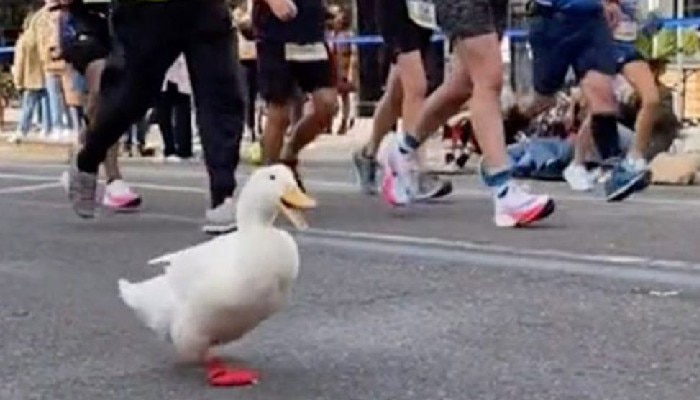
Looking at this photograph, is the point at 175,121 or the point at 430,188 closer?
the point at 430,188

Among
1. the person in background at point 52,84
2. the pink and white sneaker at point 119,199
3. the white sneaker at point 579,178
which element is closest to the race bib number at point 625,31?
the white sneaker at point 579,178

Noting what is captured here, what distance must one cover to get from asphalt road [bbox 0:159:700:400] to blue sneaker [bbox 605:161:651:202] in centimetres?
53

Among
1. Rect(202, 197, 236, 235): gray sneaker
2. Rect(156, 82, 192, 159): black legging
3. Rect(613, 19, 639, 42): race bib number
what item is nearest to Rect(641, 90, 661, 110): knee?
Rect(613, 19, 639, 42): race bib number

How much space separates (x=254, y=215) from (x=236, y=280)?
180 mm

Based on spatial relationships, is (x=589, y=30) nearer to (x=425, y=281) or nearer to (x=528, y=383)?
(x=425, y=281)

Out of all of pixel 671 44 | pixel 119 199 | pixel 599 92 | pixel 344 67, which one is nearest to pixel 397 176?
pixel 119 199

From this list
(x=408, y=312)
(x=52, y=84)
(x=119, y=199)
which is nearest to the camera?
(x=408, y=312)

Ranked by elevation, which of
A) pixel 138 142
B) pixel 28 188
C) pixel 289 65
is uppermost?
pixel 289 65

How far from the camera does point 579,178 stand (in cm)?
990

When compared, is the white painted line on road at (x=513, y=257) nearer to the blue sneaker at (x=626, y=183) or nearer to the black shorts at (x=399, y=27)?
the black shorts at (x=399, y=27)

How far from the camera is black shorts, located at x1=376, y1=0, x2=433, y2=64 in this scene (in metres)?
8.33

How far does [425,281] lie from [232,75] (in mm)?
1601

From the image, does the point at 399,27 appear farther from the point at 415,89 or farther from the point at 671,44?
the point at 671,44

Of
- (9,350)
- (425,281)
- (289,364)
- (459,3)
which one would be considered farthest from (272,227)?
(459,3)
